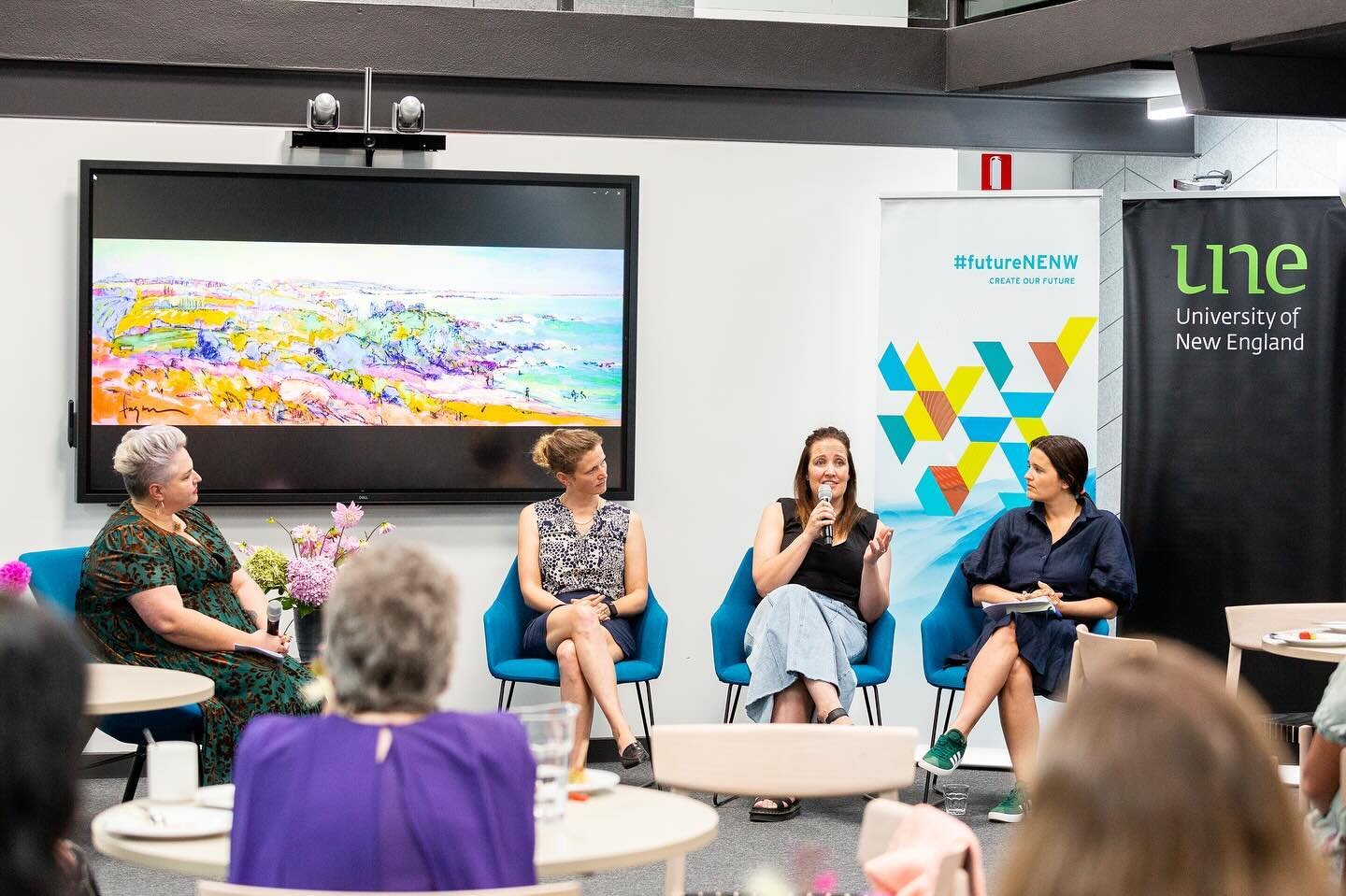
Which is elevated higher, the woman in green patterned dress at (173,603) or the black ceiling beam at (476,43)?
the black ceiling beam at (476,43)

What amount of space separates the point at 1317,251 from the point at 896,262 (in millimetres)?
1654

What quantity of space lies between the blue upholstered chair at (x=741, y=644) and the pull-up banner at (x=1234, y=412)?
4.03ft

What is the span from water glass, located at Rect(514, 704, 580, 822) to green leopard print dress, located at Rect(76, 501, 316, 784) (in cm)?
251

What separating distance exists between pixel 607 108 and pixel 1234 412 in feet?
9.17

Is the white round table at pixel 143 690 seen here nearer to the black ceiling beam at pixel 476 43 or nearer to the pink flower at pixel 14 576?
the pink flower at pixel 14 576

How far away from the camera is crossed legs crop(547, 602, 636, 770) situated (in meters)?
5.49

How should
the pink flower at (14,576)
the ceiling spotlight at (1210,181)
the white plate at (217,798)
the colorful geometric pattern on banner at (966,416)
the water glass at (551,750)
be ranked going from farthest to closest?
the ceiling spotlight at (1210,181) → the colorful geometric pattern on banner at (966,416) → the pink flower at (14,576) → the white plate at (217,798) → the water glass at (551,750)

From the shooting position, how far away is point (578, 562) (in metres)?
5.79

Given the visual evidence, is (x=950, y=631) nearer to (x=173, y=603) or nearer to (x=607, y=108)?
→ (x=607, y=108)

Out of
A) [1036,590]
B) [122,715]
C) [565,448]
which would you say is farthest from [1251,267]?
[122,715]

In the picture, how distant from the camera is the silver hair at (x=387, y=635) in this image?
6.69 feet

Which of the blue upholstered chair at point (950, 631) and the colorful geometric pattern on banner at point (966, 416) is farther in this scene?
the colorful geometric pattern on banner at point (966, 416)

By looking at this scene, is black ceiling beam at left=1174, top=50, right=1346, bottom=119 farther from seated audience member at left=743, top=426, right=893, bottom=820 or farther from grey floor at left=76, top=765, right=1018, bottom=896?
grey floor at left=76, top=765, right=1018, bottom=896
